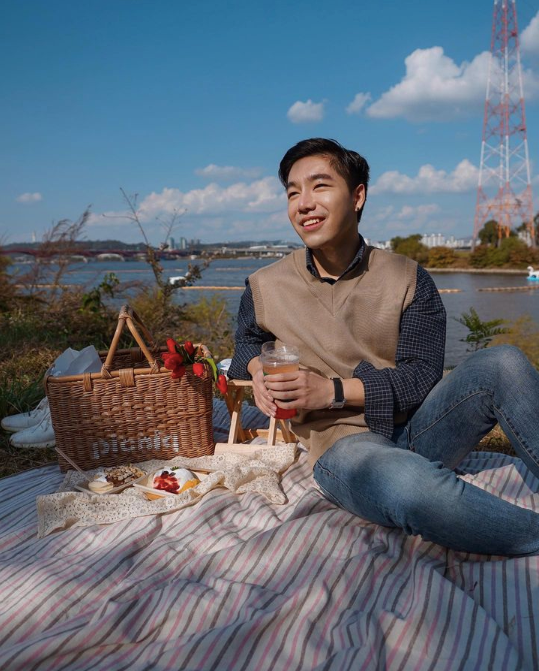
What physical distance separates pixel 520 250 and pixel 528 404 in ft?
101

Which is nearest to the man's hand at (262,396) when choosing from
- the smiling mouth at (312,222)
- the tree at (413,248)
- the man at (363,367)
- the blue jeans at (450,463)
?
the man at (363,367)

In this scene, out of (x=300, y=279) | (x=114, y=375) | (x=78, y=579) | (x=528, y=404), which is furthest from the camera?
(x=114, y=375)

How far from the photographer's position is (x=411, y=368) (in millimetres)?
2189

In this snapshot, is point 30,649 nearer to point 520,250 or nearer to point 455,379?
point 455,379

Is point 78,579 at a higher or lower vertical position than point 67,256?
lower

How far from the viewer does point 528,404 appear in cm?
192

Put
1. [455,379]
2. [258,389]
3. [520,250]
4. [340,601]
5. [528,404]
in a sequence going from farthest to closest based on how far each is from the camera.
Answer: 1. [520,250]
2. [258,389]
3. [455,379]
4. [528,404]
5. [340,601]

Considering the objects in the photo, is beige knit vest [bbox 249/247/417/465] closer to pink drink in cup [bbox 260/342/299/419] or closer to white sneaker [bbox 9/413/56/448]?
pink drink in cup [bbox 260/342/299/419]

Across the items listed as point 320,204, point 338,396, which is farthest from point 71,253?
point 338,396

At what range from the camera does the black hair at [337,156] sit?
7.29 feet

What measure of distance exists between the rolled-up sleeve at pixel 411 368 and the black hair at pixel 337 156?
0.46 meters

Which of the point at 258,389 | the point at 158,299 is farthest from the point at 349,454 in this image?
the point at 158,299

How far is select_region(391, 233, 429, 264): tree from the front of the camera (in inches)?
1240

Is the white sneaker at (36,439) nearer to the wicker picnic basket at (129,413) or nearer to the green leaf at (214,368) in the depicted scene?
the wicker picnic basket at (129,413)
